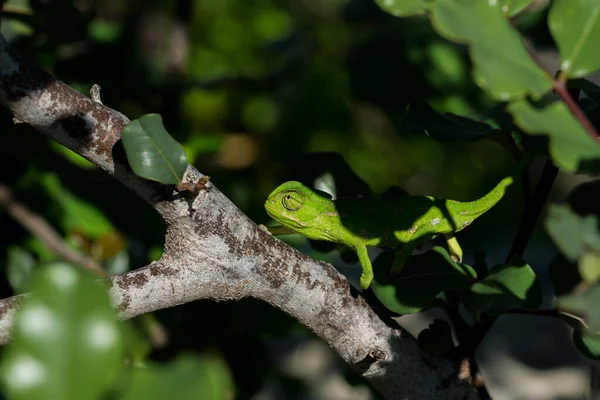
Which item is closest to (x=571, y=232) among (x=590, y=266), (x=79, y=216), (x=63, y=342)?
(x=590, y=266)

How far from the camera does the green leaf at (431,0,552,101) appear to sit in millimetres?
841

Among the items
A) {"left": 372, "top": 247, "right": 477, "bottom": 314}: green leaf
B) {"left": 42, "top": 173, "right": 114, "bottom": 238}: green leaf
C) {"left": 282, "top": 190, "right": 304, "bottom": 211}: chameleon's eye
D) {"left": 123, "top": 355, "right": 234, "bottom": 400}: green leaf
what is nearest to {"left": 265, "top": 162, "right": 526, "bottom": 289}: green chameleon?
{"left": 282, "top": 190, "right": 304, "bottom": 211}: chameleon's eye

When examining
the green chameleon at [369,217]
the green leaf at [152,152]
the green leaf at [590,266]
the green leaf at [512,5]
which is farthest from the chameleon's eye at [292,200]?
the green leaf at [590,266]

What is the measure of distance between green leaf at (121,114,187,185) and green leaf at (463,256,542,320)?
490 mm

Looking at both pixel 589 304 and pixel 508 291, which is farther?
pixel 508 291

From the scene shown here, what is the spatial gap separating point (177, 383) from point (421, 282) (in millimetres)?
703

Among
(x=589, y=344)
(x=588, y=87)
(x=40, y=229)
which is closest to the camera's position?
(x=588, y=87)

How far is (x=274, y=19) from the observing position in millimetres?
5129

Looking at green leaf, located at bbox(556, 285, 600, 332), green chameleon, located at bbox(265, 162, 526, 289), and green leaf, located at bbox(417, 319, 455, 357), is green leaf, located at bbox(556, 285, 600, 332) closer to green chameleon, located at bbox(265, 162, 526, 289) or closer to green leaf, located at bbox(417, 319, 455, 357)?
green leaf, located at bbox(417, 319, 455, 357)

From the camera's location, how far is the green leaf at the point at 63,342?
558 mm

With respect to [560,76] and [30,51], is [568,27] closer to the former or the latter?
[560,76]

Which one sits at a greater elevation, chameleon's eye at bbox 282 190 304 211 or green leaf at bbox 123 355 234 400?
green leaf at bbox 123 355 234 400

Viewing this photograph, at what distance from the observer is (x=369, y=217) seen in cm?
162

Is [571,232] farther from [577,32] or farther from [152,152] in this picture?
[152,152]
